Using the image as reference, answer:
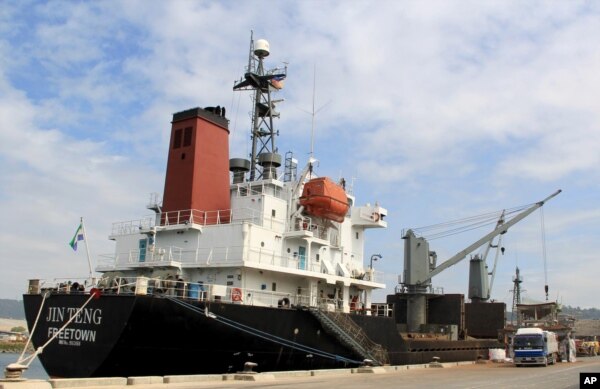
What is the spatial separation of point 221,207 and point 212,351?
272 inches

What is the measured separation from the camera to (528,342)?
2869 cm

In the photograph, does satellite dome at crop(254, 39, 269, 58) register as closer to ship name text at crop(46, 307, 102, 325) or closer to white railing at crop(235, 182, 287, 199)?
white railing at crop(235, 182, 287, 199)

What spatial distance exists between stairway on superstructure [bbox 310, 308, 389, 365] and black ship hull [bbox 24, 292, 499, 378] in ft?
1.60

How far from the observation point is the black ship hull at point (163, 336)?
17.5 meters

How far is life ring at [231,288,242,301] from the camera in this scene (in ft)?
67.8

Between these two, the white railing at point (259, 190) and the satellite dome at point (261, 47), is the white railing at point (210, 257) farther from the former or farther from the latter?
the satellite dome at point (261, 47)

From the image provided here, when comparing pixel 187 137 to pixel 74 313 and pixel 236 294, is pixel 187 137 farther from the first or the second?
pixel 74 313

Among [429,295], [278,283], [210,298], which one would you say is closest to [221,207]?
[278,283]

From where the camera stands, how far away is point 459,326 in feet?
119

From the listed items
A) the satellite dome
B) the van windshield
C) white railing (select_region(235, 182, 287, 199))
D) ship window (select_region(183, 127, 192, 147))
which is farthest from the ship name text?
the van windshield

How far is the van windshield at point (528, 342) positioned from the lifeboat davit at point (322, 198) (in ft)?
36.8

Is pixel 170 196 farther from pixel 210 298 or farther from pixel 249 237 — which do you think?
pixel 210 298

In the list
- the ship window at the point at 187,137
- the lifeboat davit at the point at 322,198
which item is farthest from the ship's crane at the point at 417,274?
the ship window at the point at 187,137

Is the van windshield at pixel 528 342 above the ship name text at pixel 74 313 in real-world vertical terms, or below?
below
